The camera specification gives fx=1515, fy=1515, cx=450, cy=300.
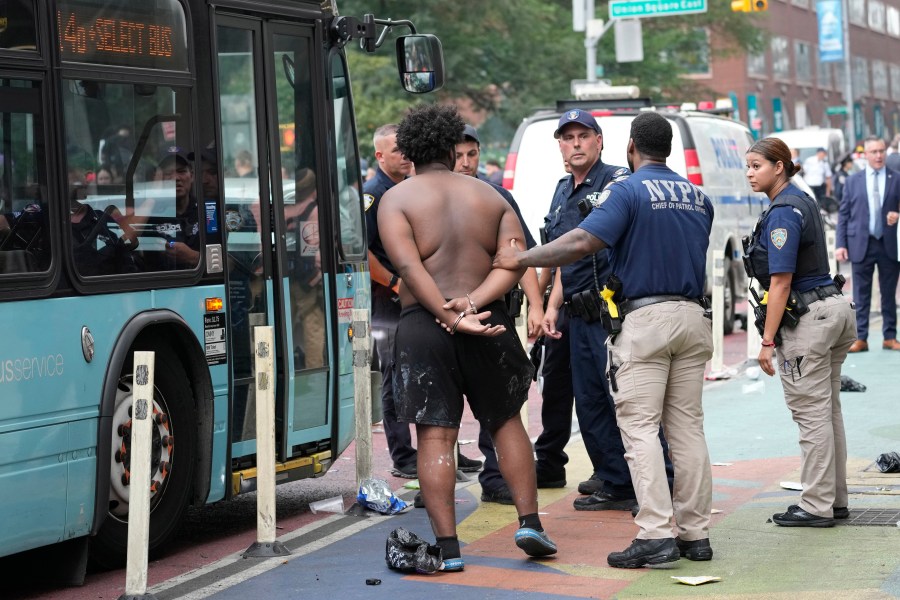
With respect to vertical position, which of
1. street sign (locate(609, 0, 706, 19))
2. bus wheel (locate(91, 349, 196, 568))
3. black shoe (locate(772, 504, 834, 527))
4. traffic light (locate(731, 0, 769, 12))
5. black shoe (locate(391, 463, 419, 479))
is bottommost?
black shoe (locate(772, 504, 834, 527))

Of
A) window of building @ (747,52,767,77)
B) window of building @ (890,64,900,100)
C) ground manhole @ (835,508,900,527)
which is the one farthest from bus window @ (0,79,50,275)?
window of building @ (890,64,900,100)

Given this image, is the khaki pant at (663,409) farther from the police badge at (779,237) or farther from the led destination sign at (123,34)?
the led destination sign at (123,34)

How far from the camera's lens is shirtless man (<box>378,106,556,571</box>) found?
6.66 metres

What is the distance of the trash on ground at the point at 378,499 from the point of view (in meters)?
8.15

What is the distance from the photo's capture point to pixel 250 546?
7262mm

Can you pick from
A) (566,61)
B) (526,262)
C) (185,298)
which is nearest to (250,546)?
(185,298)

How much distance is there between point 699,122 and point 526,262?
35.5 ft

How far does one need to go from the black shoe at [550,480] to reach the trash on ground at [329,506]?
118 cm

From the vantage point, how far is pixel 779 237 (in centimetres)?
721

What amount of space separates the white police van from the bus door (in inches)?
291

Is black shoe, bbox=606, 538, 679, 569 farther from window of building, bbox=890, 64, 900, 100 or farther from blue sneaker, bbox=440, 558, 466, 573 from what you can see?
window of building, bbox=890, 64, 900, 100

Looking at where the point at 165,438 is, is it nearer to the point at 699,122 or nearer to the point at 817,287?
the point at 817,287

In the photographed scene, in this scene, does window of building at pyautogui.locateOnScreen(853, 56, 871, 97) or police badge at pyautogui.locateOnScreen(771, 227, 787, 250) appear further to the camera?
window of building at pyautogui.locateOnScreen(853, 56, 871, 97)

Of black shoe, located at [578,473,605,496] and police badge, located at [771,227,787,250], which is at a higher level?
police badge, located at [771,227,787,250]
